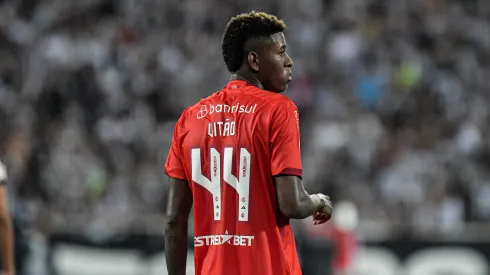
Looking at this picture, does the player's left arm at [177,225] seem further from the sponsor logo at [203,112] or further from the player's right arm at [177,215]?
the sponsor logo at [203,112]

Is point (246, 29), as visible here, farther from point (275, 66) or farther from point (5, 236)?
point (5, 236)

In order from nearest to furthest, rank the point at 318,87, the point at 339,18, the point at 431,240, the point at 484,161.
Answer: the point at 431,240, the point at 484,161, the point at 318,87, the point at 339,18

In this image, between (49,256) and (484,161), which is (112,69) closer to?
(49,256)

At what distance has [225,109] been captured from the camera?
4582mm

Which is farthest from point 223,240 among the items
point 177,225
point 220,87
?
point 220,87

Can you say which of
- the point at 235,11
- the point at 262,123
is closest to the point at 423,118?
the point at 235,11

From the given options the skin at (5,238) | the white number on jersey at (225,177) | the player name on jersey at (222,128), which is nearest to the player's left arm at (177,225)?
the white number on jersey at (225,177)

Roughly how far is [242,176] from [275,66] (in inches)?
20.1

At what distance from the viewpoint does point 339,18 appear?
751 inches

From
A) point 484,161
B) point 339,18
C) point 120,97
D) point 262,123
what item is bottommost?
point 262,123

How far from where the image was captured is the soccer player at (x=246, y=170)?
4.41 m

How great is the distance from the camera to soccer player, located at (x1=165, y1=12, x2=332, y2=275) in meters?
4.41

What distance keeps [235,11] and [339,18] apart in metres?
1.96

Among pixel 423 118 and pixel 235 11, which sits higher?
pixel 235 11
